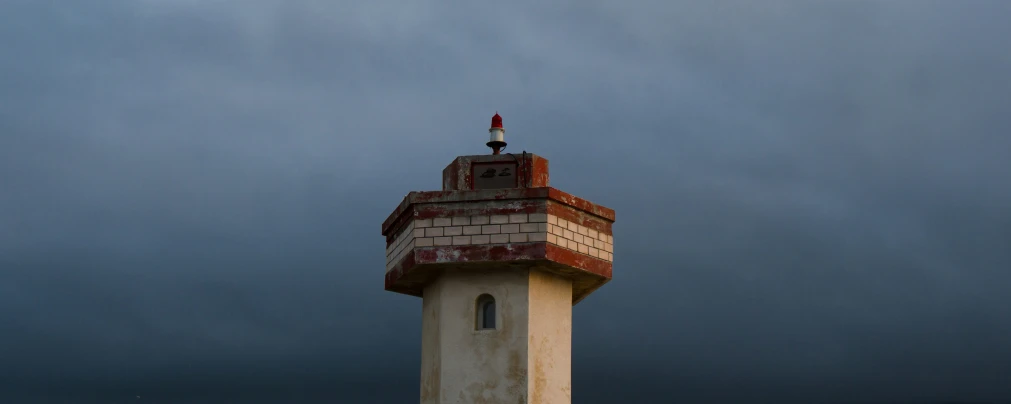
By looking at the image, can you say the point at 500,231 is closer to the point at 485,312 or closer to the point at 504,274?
the point at 504,274

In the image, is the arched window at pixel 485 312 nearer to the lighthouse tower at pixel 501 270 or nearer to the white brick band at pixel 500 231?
the lighthouse tower at pixel 501 270

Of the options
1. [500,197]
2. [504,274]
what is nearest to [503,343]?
[504,274]

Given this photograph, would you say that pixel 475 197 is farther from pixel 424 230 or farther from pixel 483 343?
pixel 483 343

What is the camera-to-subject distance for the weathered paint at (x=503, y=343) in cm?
1641

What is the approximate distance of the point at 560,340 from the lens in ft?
56.1

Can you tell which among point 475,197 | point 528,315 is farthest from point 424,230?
point 528,315

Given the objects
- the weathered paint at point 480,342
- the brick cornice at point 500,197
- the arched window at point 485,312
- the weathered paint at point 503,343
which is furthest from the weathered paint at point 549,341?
the brick cornice at point 500,197

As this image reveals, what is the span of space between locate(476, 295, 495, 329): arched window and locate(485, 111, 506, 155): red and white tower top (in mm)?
2249

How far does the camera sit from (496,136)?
1761cm

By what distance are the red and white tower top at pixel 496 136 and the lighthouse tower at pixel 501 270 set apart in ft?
0.78

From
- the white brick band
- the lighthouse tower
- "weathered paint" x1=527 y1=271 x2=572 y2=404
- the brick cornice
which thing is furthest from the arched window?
the brick cornice

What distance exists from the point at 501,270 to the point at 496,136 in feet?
6.93

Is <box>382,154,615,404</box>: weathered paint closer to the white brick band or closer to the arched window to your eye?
the white brick band

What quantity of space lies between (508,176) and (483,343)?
2.55m
